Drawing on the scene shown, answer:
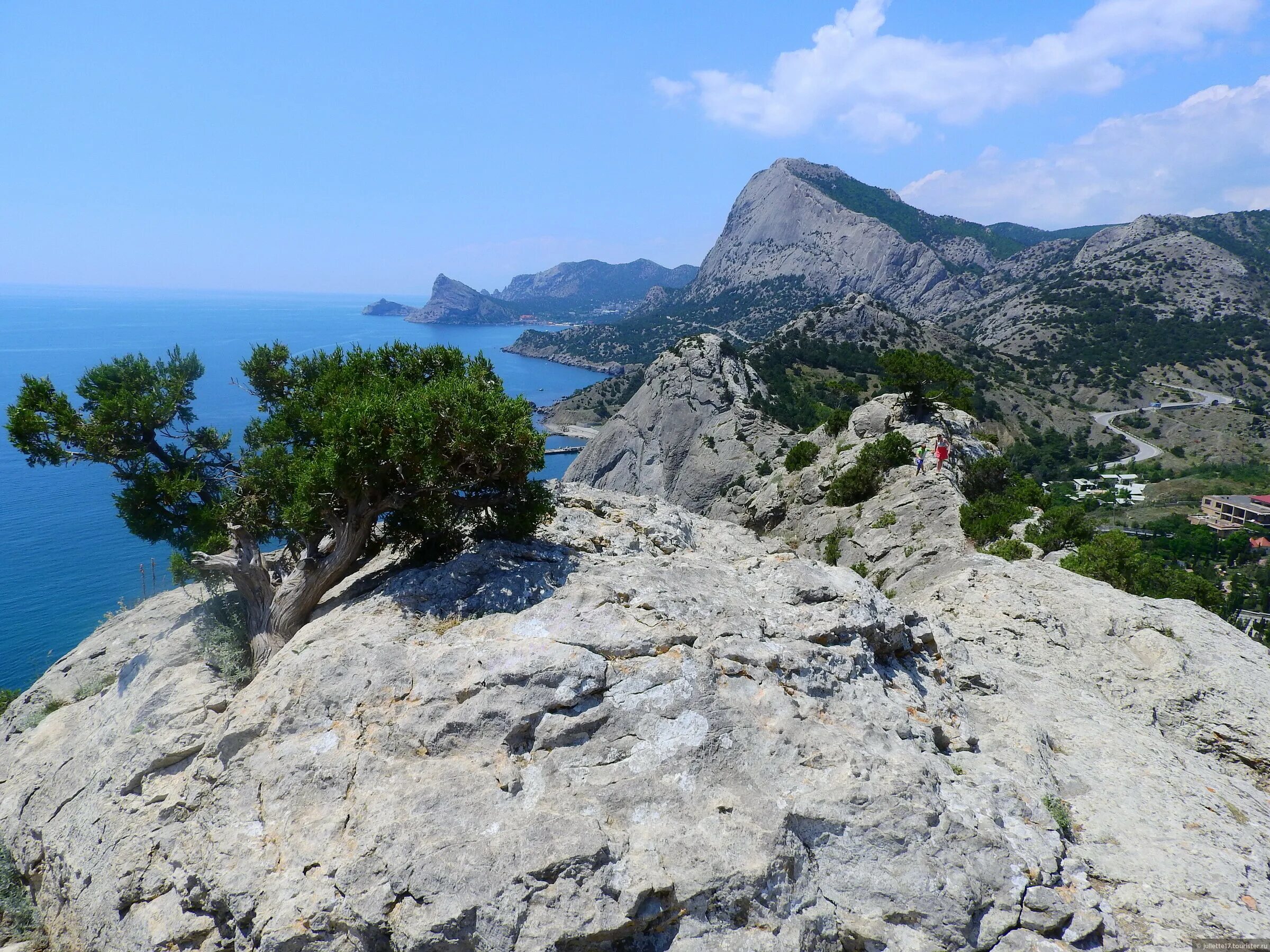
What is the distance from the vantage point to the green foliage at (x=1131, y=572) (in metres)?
20.3

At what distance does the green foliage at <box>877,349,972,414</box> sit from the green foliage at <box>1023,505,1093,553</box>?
13904 millimetres

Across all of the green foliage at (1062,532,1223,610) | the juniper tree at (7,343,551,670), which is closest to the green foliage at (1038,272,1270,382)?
the green foliage at (1062,532,1223,610)

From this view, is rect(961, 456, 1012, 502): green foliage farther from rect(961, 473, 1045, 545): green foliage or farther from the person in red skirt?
the person in red skirt

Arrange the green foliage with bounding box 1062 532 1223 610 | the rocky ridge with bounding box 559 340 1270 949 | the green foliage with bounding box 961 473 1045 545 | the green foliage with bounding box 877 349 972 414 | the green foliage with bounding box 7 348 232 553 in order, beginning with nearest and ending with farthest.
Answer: the rocky ridge with bounding box 559 340 1270 949, the green foliage with bounding box 7 348 232 553, the green foliage with bounding box 1062 532 1223 610, the green foliage with bounding box 961 473 1045 545, the green foliage with bounding box 877 349 972 414

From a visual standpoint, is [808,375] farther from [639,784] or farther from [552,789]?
[552,789]

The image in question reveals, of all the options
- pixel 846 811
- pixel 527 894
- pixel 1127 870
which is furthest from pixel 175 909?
pixel 1127 870

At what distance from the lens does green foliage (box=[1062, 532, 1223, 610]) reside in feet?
66.5

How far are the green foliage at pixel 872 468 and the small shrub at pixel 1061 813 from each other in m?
22.5

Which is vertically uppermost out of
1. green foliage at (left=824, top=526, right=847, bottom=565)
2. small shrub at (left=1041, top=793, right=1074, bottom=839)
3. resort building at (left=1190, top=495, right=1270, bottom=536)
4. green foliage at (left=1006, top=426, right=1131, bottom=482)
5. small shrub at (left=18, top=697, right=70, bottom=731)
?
small shrub at (left=1041, top=793, right=1074, bottom=839)

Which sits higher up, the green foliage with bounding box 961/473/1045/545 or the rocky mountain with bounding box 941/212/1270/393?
the rocky mountain with bounding box 941/212/1270/393

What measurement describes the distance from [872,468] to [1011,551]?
32.2ft

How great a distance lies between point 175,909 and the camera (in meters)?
8.86

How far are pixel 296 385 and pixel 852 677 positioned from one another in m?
18.7

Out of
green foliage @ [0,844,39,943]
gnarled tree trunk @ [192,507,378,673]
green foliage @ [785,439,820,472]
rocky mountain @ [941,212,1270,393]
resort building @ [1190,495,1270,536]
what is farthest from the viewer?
rocky mountain @ [941,212,1270,393]
